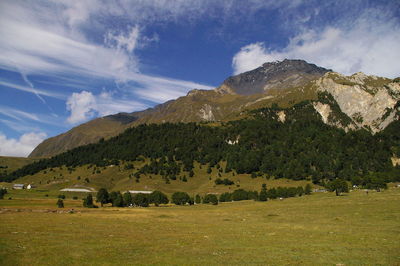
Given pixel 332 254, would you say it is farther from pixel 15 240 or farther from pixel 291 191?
pixel 291 191

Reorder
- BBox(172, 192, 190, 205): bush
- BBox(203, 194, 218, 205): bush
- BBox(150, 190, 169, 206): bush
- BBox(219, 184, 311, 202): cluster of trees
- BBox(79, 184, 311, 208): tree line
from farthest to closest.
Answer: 1. BBox(172, 192, 190, 205): bush
2. BBox(150, 190, 169, 206): bush
3. BBox(203, 194, 218, 205): bush
4. BBox(79, 184, 311, 208): tree line
5. BBox(219, 184, 311, 202): cluster of trees

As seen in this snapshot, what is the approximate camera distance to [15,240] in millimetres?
34750

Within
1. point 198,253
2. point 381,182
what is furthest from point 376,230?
point 381,182

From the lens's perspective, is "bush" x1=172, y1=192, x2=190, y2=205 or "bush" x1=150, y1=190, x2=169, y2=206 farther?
"bush" x1=172, y1=192, x2=190, y2=205

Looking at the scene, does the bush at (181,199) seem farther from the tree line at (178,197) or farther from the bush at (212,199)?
the bush at (212,199)

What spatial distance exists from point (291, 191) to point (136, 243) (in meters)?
119

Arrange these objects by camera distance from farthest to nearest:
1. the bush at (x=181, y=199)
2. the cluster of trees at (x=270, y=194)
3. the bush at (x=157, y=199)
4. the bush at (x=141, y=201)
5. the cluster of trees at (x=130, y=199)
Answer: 1. the bush at (x=181, y=199)
2. the bush at (x=157, y=199)
3. the bush at (x=141, y=201)
4. the cluster of trees at (x=270, y=194)
5. the cluster of trees at (x=130, y=199)

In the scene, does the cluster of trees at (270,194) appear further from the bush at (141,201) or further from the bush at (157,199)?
the bush at (141,201)

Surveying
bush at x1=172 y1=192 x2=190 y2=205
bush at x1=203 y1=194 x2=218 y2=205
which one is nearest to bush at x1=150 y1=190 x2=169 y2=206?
bush at x1=172 y1=192 x2=190 y2=205

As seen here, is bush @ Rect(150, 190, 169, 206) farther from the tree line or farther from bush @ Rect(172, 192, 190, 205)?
bush @ Rect(172, 192, 190, 205)

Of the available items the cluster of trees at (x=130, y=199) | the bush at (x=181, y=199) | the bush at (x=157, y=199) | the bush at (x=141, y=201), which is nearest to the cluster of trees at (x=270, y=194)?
the bush at (x=181, y=199)

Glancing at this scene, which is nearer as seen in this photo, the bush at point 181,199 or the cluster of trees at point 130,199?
the cluster of trees at point 130,199

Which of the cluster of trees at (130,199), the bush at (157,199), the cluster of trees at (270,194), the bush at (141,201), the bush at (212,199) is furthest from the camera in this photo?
the bush at (157,199)

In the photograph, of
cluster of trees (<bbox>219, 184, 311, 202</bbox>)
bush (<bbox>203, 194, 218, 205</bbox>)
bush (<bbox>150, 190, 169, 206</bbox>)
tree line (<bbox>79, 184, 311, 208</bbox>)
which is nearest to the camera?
cluster of trees (<bbox>219, 184, 311, 202</bbox>)
